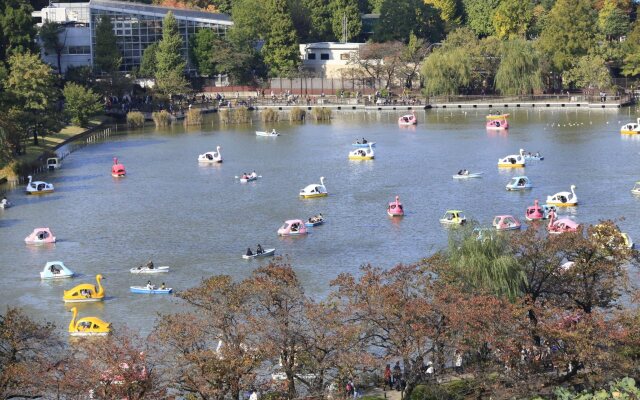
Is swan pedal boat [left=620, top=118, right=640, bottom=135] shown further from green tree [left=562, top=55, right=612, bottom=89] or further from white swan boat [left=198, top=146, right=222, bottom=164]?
white swan boat [left=198, top=146, right=222, bottom=164]

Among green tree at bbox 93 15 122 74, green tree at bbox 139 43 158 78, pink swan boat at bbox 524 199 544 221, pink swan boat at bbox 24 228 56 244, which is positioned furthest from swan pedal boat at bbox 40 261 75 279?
green tree at bbox 139 43 158 78

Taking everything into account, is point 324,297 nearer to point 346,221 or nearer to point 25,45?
point 346,221

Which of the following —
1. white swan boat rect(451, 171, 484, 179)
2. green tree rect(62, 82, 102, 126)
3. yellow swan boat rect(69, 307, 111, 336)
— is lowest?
yellow swan boat rect(69, 307, 111, 336)

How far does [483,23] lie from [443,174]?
144 feet

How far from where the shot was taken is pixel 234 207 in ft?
142

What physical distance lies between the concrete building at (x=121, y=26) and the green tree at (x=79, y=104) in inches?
578

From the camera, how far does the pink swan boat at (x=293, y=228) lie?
37.6 m

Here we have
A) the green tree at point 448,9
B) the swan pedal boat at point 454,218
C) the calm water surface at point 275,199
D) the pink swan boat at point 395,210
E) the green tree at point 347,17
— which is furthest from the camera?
the green tree at point 448,9

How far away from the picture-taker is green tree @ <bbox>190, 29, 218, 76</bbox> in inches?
3356

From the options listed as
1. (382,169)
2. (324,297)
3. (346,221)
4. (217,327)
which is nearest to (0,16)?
(382,169)

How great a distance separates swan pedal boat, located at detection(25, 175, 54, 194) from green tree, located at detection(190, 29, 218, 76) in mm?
38656

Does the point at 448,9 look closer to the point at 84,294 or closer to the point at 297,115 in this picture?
the point at 297,115

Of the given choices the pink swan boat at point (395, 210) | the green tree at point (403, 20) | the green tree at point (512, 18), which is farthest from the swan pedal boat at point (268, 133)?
the green tree at point (512, 18)

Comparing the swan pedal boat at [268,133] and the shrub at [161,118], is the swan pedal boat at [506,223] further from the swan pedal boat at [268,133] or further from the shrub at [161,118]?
the shrub at [161,118]
